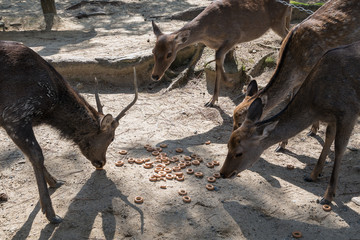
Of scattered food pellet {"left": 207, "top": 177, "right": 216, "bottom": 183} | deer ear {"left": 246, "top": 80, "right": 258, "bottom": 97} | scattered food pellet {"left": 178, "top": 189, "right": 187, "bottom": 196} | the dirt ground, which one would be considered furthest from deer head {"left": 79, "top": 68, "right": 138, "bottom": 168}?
deer ear {"left": 246, "top": 80, "right": 258, "bottom": 97}

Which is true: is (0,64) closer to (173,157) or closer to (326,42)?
(173,157)

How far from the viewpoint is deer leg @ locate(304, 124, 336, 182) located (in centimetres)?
482

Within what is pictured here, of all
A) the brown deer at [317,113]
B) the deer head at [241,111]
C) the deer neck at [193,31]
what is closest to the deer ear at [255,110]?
the brown deer at [317,113]

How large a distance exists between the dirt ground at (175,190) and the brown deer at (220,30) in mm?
814

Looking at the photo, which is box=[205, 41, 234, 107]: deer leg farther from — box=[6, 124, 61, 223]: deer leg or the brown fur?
box=[6, 124, 61, 223]: deer leg

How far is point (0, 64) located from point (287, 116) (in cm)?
326

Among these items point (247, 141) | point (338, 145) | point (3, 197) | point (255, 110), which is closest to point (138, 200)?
point (247, 141)

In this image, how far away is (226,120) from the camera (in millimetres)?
6754

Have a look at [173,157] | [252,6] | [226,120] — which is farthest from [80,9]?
[173,157]

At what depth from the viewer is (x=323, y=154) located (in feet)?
16.1

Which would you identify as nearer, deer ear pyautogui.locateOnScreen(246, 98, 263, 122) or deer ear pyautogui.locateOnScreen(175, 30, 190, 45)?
deer ear pyautogui.locateOnScreen(246, 98, 263, 122)

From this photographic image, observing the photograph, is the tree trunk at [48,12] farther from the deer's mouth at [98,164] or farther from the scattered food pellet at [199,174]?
the scattered food pellet at [199,174]

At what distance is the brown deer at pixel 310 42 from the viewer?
5453 mm

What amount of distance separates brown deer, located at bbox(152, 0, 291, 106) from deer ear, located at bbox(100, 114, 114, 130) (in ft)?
7.97
